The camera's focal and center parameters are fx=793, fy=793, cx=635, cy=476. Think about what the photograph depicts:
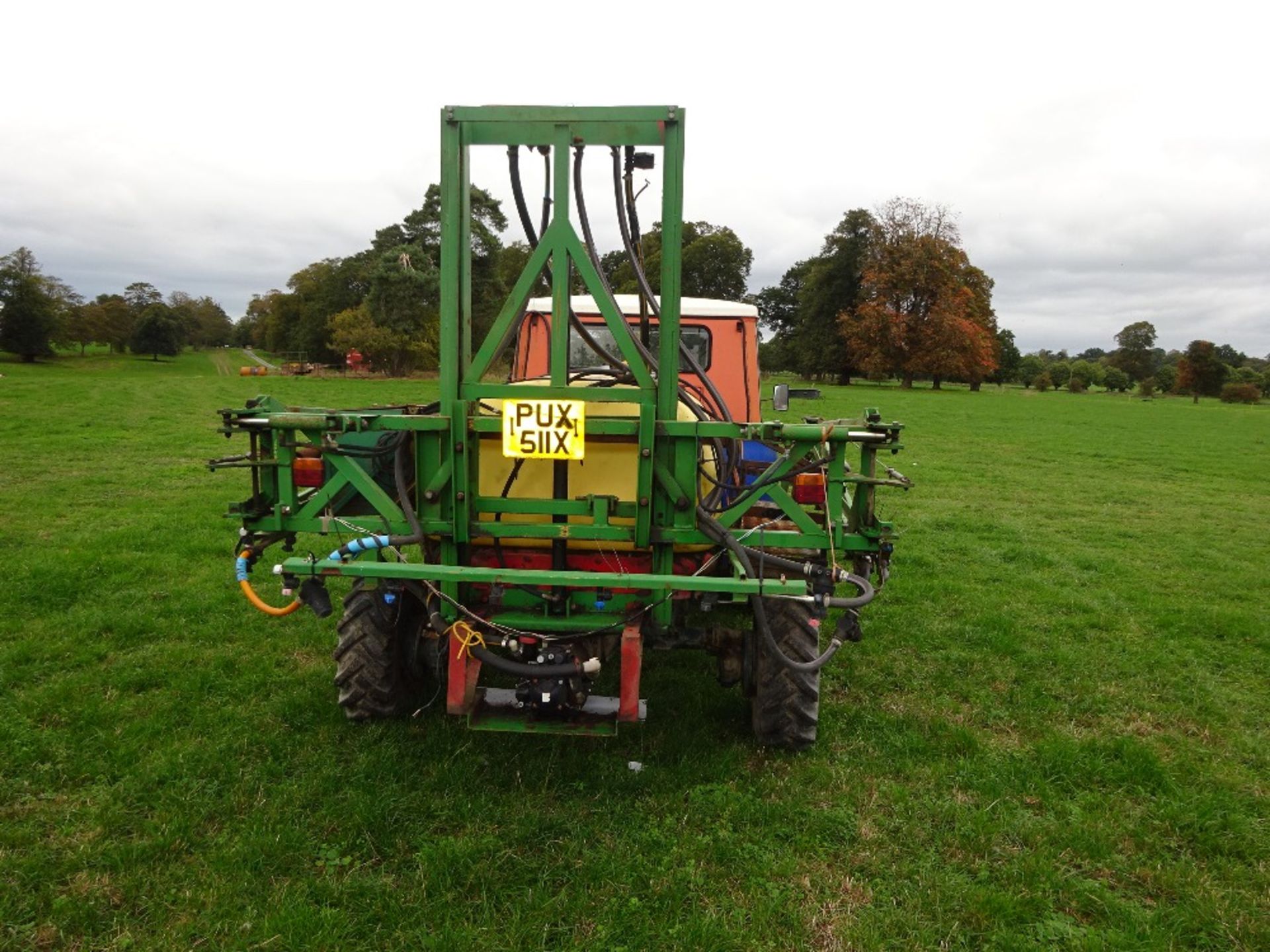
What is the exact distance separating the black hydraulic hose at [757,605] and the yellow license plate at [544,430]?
2.14 ft

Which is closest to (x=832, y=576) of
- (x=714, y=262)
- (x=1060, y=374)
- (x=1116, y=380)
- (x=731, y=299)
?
(x=731, y=299)

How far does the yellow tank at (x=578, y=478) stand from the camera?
11.7 ft

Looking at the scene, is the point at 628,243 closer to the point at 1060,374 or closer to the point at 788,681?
the point at 788,681

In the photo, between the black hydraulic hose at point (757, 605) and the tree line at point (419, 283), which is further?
the tree line at point (419, 283)

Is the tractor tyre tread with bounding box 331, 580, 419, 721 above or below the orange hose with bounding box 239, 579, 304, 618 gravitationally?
below

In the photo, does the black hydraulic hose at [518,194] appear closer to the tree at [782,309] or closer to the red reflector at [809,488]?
the red reflector at [809,488]

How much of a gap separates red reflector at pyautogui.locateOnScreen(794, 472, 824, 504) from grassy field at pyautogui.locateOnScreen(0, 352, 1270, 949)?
1.27 m

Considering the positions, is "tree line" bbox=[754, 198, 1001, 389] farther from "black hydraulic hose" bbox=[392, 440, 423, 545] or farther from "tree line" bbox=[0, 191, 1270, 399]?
"black hydraulic hose" bbox=[392, 440, 423, 545]

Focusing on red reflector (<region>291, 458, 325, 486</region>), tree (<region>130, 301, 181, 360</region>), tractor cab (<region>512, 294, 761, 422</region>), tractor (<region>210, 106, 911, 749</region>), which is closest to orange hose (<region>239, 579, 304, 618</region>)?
tractor (<region>210, 106, 911, 749</region>)

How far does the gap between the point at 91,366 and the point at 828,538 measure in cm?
5536

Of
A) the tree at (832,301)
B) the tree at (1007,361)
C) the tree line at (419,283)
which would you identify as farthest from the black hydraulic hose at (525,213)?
the tree at (1007,361)

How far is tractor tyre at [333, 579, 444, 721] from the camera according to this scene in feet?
12.8

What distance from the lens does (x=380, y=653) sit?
3.90m

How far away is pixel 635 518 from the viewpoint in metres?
3.46
